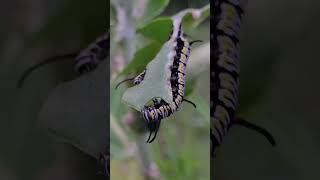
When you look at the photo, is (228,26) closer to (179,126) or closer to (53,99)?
(179,126)

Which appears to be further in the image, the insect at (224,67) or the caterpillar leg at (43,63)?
the caterpillar leg at (43,63)

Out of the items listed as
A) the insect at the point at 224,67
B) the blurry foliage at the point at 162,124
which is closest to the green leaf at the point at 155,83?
the blurry foliage at the point at 162,124

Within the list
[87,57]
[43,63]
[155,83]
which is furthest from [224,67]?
[43,63]

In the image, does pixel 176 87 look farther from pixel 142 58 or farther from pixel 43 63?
pixel 43 63

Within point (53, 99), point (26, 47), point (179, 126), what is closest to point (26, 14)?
point (26, 47)

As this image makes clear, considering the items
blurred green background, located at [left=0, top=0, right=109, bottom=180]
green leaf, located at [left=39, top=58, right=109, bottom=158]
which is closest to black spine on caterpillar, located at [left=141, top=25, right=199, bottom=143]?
green leaf, located at [left=39, top=58, right=109, bottom=158]

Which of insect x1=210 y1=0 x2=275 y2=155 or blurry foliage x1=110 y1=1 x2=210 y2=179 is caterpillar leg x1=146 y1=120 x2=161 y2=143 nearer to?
blurry foliage x1=110 y1=1 x2=210 y2=179

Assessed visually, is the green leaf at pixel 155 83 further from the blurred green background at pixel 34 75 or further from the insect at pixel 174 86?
the blurred green background at pixel 34 75
